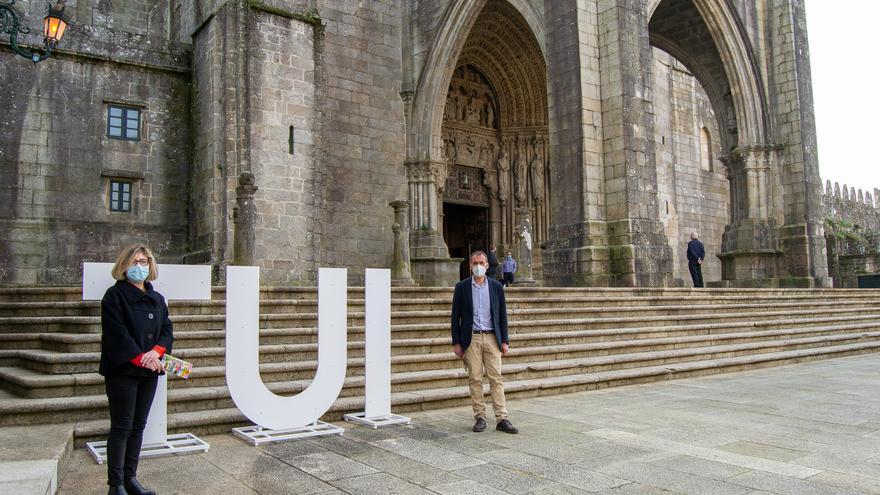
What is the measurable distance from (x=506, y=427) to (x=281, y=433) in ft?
5.67

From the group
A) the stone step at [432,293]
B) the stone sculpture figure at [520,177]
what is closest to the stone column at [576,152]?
the stone step at [432,293]

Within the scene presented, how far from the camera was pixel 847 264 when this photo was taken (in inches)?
1059

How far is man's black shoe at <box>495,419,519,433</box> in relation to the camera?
5277 millimetres

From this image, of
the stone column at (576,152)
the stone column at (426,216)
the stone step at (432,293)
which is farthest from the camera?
the stone column at (426,216)

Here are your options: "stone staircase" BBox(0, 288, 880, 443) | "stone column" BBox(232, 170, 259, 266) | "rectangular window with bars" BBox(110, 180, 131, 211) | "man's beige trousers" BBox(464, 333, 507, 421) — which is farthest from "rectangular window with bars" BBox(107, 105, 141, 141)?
"man's beige trousers" BBox(464, 333, 507, 421)

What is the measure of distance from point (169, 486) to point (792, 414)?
5.03 m

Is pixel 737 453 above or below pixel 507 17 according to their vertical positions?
below

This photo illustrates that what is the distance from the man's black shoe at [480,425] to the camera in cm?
538

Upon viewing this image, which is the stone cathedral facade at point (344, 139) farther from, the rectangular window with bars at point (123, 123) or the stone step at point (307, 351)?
the stone step at point (307, 351)

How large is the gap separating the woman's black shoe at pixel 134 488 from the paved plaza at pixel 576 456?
150mm

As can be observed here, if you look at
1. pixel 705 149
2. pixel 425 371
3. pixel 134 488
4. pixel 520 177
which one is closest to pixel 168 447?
pixel 134 488

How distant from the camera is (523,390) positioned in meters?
7.03

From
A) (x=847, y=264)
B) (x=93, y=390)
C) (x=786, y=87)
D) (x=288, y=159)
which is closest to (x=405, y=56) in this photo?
(x=288, y=159)

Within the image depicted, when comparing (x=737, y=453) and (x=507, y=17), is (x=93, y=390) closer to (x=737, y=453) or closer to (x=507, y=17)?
(x=737, y=453)
